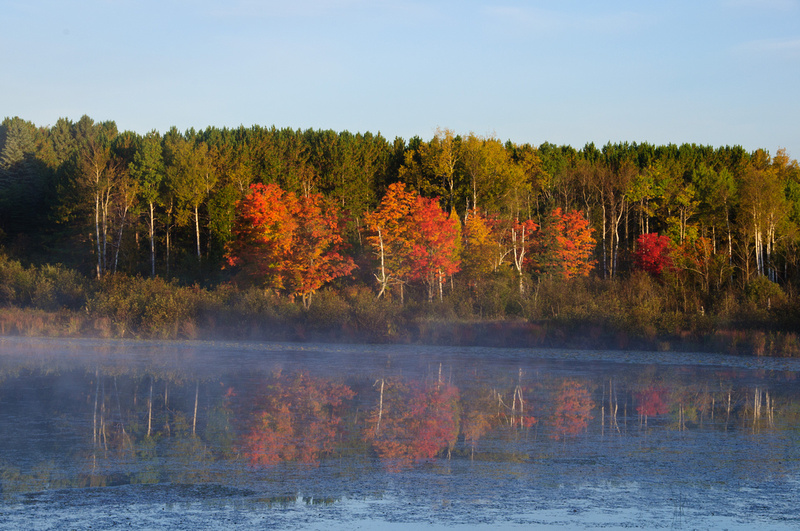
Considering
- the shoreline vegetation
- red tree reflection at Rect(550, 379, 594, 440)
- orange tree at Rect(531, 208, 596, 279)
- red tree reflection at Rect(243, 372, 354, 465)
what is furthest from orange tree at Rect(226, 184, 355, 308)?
red tree reflection at Rect(550, 379, 594, 440)

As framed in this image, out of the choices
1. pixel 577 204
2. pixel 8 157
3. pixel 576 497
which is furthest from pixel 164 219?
pixel 576 497

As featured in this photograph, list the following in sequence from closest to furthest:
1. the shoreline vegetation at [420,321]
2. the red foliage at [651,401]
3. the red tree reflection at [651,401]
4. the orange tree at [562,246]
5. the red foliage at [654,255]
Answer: the red tree reflection at [651,401], the red foliage at [651,401], the shoreline vegetation at [420,321], the orange tree at [562,246], the red foliage at [654,255]

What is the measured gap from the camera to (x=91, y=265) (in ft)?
233

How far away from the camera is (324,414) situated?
13734 mm

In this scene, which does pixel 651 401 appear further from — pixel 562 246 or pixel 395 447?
pixel 562 246

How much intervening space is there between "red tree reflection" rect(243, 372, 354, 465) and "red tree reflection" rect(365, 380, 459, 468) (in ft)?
2.66

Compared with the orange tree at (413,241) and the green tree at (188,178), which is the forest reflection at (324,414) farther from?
the green tree at (188,178)

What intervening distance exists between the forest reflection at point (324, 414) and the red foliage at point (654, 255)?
42.5m

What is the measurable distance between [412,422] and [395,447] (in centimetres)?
196

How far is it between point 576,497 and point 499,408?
6.01 metres

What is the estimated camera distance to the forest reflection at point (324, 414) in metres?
10.1

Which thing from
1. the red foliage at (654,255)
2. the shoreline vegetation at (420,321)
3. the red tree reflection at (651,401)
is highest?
the red foliage at (654,255)

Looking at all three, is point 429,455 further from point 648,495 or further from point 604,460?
point 648,495

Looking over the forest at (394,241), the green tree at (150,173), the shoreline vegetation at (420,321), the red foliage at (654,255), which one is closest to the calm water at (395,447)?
the shoreline vegetation at (420,321)
